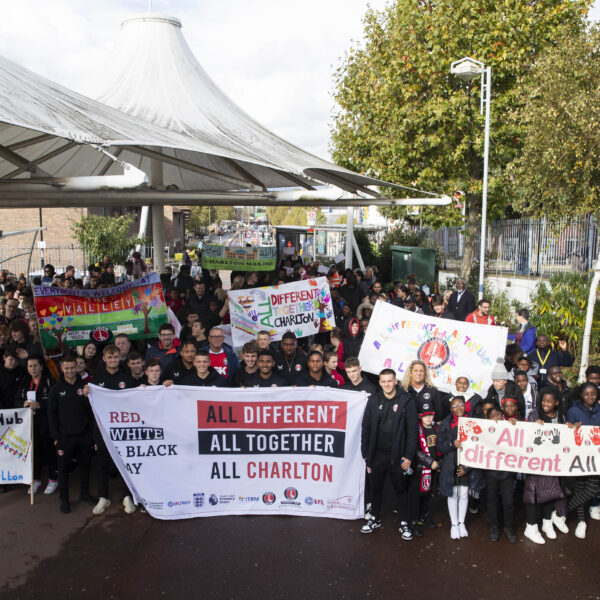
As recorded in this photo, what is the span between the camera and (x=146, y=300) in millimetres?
9117

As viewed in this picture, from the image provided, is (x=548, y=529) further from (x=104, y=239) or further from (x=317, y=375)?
(x=104, y=239)

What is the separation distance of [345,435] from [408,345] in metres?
2.41

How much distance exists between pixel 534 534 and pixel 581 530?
0.50 meters

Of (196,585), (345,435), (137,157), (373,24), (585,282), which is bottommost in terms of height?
(196,585)

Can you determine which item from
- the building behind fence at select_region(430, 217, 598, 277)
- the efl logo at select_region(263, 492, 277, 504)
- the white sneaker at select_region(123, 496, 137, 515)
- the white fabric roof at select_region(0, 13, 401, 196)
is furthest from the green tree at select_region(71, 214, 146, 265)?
the efl logo at select_region(263, 492, 277, 504)

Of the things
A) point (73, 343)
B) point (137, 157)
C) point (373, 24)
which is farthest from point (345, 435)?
point (373, 24)

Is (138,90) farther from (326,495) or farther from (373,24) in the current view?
(326,495)

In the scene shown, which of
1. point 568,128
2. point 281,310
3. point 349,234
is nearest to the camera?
point 281,310

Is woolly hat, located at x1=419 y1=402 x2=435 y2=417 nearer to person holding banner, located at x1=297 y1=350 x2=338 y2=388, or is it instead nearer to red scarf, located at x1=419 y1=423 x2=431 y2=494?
red scarf, located at x1=419 y1=423 x2=431 y2=494

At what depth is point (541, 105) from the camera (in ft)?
37.4

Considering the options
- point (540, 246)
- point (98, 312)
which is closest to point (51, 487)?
point (98, 312)

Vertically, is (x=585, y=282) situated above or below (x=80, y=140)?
below

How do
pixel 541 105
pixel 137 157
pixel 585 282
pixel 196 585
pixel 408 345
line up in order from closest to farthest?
pixel 196 585 < pixel 408 345 < pixel 541 105 < pixel 585 282 < pixel 137 157

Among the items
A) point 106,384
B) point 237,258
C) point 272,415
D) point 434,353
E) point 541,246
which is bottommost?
point 272,415
